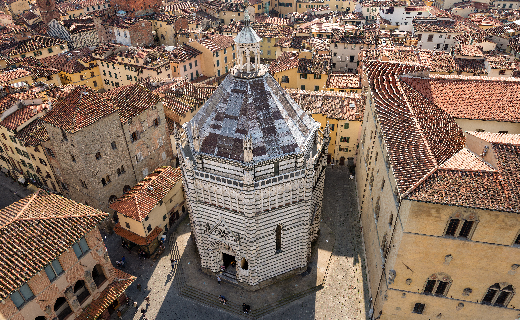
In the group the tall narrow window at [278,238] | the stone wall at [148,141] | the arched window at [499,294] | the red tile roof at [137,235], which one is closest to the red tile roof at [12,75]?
the stone wall at [148,141]

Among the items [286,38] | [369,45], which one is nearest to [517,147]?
[369,45]

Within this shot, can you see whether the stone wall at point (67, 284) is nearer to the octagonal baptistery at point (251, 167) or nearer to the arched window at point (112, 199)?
the octagonal baptistery at point (251, 167)

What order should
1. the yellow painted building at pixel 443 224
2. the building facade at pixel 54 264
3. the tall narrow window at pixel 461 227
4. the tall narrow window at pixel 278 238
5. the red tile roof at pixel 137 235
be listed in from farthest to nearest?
the red tile roof at pixel 137 235
the tall narrow window at pixel 278 238
the building facade at pixel 54 264
the tall narrow window at pixel 461 227
the yellow painted building at pixel 443 224

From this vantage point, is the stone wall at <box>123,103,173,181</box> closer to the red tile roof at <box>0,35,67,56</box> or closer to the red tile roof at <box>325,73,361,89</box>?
the red tile roof at <box>325,73,361,89</box>

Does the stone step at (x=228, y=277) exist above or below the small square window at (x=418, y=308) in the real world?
below

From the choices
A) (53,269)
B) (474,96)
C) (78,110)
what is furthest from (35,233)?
(474,96)

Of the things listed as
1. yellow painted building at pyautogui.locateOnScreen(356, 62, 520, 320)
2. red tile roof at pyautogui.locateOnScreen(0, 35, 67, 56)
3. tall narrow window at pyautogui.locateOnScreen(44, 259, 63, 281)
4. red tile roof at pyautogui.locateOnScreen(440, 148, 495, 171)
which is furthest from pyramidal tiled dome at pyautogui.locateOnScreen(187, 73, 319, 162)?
red tile roof at pyautogui.locateOnScreen(0, 35, 67, 56)
